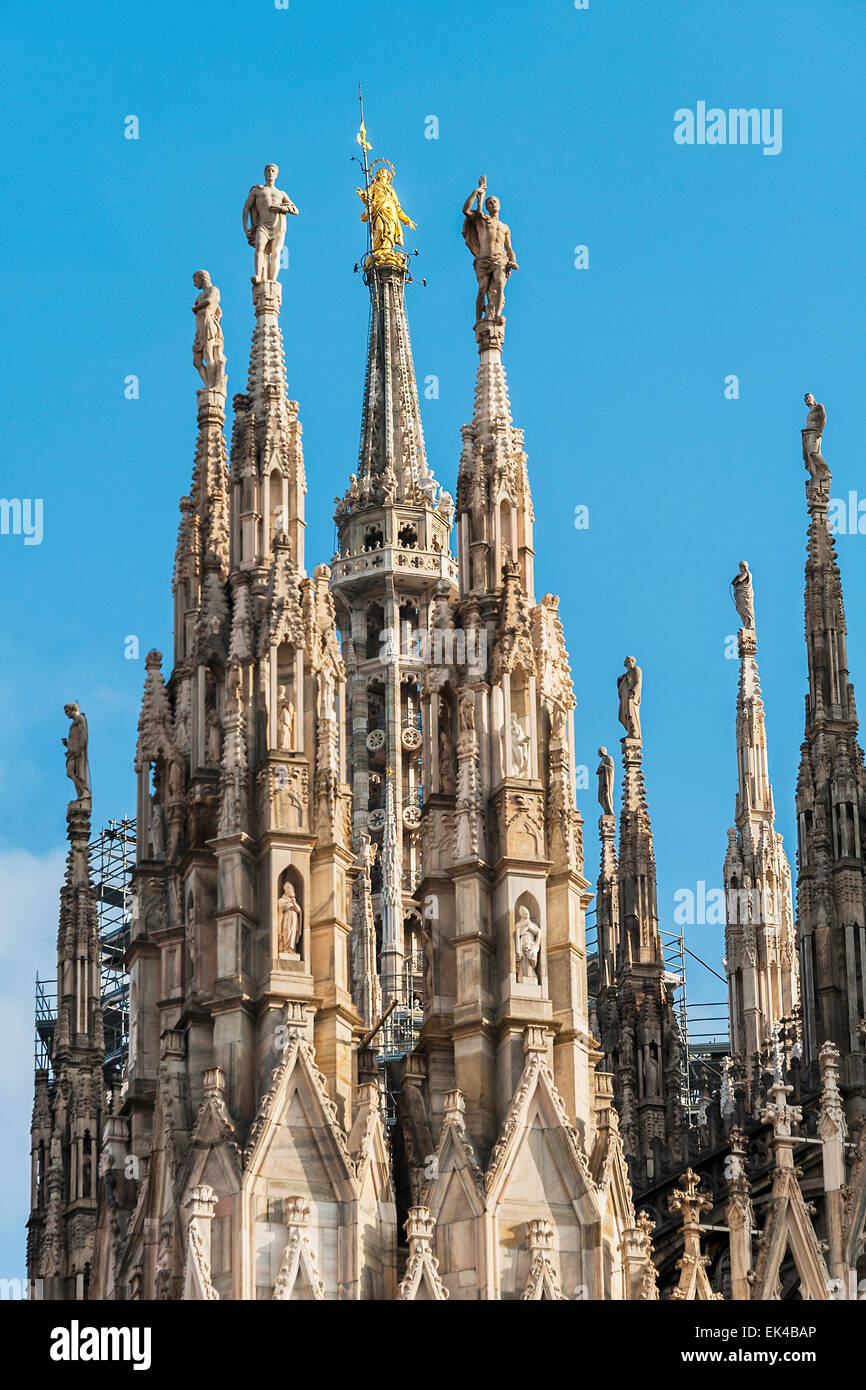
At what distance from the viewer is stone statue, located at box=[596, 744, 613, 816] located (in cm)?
6444

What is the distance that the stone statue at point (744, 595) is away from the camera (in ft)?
224

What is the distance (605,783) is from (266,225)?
18462 mm

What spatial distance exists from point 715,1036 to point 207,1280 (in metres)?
45.5

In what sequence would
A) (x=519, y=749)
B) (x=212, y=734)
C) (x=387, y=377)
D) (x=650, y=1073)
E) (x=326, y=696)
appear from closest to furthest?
1. (x=519, y=749)
2. (x=326, y=696)
3. (x=212, y=734)
4. (x=650, y=1073)
5. (x=387, y=377)

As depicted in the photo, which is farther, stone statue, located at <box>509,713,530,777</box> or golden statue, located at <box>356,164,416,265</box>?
golden statue, located at <box>356,164,416,265</box>

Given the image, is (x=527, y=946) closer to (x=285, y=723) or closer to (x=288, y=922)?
(x=288, y=922)

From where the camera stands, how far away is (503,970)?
143 feet

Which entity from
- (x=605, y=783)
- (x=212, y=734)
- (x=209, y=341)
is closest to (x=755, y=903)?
(x=605, y=783)

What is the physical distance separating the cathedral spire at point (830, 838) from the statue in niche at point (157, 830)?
11124 millimetres

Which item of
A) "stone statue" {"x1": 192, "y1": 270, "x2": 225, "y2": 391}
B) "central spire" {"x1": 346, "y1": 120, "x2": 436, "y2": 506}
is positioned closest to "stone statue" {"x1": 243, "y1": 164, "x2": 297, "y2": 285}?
"stone statue" {"x1": 192, "y1": 270, "x2": 225, "y2": 391}

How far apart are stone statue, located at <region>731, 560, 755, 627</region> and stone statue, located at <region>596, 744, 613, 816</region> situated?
17.8 feet

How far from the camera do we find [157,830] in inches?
1857

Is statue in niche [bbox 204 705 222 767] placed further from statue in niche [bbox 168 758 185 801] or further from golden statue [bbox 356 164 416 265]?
golden statue [bbox 356 164 416 265]
